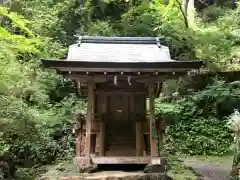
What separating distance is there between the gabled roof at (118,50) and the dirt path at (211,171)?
314 cm

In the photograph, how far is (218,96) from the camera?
1355 centimetres

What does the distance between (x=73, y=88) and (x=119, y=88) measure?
6.78 metres

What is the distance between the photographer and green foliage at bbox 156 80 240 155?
41.7 ft

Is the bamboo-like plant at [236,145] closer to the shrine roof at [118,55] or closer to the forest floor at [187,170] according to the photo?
the forest floor at [187,170]

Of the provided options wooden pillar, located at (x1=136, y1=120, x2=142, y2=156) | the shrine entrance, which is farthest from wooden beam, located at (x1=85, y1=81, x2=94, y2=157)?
wooden pillar, located at (x1=136, y1=120, x2=142, y2=156)

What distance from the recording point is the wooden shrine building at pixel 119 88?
735 centimetres

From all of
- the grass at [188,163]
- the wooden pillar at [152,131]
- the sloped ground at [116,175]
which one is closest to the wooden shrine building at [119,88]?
the wooden pillar at [152,131]

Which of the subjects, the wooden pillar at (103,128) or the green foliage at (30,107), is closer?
the wooden pillar at (103,128)

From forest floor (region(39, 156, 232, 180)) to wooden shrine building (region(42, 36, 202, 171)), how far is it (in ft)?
1.45

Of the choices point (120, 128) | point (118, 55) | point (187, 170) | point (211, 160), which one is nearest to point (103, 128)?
point (120, 128)

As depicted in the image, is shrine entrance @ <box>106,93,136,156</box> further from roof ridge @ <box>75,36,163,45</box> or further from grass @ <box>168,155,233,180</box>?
roof ridge @ <box>75,36,163,45</box>

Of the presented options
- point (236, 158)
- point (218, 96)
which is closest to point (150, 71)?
point (236, 158)

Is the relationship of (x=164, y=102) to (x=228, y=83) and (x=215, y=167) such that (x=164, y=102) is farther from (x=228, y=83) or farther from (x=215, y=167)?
(x=215, y=167)

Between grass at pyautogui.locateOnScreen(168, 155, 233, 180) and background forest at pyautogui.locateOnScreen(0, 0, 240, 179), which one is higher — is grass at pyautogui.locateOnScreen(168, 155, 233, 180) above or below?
below
